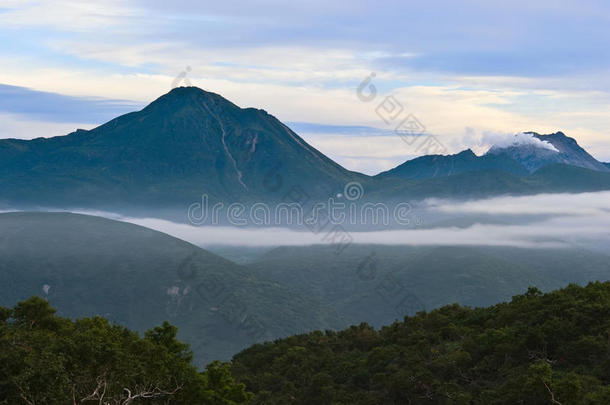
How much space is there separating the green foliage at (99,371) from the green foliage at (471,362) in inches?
1051

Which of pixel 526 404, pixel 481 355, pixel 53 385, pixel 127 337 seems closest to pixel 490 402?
pixel 526 404

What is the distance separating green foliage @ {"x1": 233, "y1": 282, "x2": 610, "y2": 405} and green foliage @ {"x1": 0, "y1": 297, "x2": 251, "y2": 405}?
2669 centimetres

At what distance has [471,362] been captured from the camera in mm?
99500

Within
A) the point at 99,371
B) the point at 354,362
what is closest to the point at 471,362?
the point at 354,362

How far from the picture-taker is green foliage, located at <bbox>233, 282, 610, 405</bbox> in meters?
80.0

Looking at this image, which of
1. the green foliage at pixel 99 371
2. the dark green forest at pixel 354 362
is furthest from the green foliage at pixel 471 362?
the green foliage at pixel 99 371

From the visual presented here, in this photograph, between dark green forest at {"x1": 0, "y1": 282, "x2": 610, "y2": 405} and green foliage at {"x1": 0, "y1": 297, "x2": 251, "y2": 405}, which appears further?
dark green forest at {"x1": 0, "y1": 282, "x2": 610, "y2": 405}

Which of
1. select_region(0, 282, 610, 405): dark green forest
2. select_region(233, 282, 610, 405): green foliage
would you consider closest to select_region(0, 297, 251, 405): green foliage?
select_region(0, 282, 610, 405): dark green forest

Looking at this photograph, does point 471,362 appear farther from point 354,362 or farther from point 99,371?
point 99,371

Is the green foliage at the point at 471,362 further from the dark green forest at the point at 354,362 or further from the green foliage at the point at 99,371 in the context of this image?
the green foliage at the point at 99,371

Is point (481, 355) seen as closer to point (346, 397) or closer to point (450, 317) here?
point (346, 397)

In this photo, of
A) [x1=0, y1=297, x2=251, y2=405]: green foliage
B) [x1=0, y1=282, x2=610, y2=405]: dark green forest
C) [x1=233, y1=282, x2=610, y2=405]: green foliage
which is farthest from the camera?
[x1=233, y1=282, x2=610, y2=405]: green foliage

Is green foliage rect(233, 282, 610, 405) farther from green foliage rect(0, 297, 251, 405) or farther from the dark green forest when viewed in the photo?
green foliage rect(0, 297, 251, 405)

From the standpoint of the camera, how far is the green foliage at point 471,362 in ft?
263
